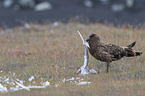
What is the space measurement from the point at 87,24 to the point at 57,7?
137 inches

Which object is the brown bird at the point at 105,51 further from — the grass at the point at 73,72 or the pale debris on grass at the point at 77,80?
the pale debris on grass at the point at 77,80

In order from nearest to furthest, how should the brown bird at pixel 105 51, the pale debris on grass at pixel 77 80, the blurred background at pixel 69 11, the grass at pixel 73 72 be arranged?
the grass at pixel 73 72
the pale debris on grass at pixel 77 80
the brown bird at pixel 105 51
the blurred background at pixel 69 11

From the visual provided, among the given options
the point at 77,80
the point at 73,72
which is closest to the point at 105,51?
the point at 77,80

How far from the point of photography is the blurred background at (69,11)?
44.8ft

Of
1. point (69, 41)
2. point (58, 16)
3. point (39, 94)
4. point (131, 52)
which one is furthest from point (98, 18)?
point (39, 94)

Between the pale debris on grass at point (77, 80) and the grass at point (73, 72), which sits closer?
the grass at point (73, 72)

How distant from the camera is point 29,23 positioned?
43.4 feet

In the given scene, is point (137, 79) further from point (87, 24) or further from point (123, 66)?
point (87, 24)

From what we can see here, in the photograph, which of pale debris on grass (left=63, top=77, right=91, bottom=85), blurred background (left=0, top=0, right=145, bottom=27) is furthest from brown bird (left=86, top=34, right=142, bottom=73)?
blurred background (left=0, top=0, right=145, bottom=27)

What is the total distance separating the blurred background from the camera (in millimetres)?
13653

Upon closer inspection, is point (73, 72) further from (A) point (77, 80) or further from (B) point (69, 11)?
(B) point (69, 11)

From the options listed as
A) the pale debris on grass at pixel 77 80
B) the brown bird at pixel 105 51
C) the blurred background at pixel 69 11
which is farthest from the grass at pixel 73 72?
the blurred background at pixel 69 11

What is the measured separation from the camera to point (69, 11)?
14.7 metres

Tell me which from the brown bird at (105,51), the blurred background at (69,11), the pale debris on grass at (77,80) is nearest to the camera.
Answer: the pale debris on grass at (77,80)
